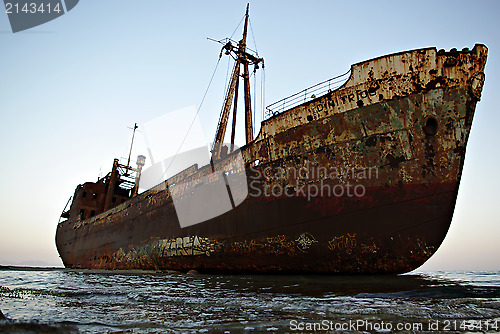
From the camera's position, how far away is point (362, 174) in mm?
6879

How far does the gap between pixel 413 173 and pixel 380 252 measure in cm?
194

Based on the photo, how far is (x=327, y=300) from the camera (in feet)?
11.6

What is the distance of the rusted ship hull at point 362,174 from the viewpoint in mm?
6367

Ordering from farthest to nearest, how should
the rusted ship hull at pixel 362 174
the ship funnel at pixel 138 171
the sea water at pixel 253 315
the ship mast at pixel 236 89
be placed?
1. the ship funnel at pixel 138 171
2. the ship mast at pixel 236 89
3. the rusted ship hull at pixel 362 174
4. the sea water at pixel 253 315

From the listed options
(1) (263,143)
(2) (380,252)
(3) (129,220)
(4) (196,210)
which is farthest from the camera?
(3) (129,220)

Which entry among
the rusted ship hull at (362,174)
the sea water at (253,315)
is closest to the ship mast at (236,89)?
the rusted ship hull at (362,174)

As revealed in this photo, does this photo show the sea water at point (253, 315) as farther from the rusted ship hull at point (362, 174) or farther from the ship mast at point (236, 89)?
the ship mast at point (236, 89)

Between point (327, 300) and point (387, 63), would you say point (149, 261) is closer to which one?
point (327, 300)

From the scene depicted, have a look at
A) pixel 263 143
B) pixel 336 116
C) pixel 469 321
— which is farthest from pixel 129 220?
pixel 469 321

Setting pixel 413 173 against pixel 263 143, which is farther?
pixel 263 143

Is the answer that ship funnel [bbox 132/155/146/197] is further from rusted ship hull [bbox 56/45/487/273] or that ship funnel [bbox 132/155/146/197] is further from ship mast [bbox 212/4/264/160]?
rusted ship hull [bbox 56/45/487/273]

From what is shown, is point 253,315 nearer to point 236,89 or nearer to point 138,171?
point 236,89

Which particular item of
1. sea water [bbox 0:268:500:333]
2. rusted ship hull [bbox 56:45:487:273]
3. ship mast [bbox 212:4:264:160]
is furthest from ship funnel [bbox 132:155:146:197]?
sea water [bbox 0:268:500:333]

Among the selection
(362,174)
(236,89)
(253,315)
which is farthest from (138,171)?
(253,315)
